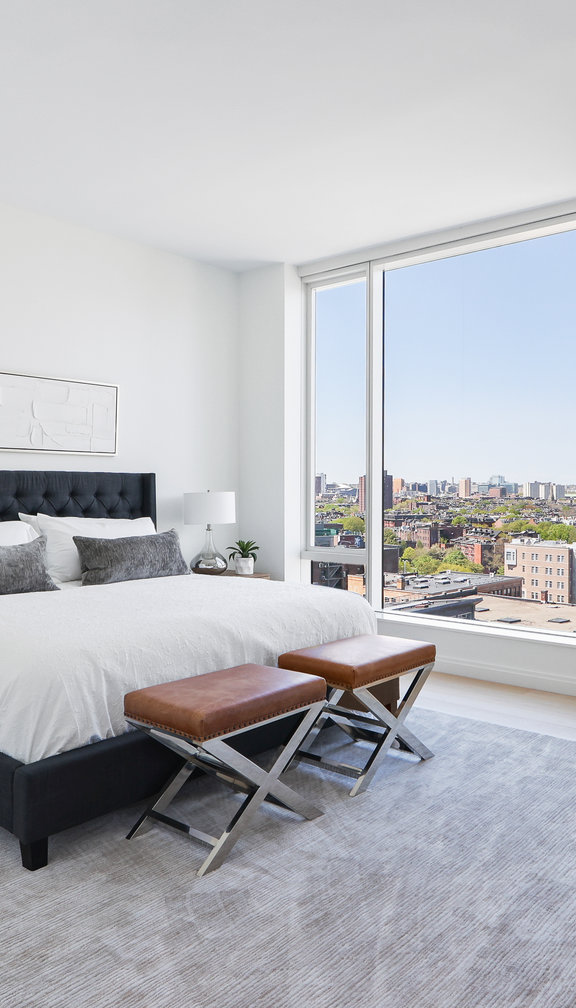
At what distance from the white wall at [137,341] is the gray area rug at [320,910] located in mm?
2659

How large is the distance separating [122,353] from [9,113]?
70.5 inches

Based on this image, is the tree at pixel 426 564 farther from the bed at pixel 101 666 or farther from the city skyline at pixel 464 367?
the bed at pixel 101 666

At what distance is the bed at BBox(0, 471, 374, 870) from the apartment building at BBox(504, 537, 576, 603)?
4.82ft

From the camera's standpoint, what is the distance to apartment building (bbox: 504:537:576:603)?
170 inches

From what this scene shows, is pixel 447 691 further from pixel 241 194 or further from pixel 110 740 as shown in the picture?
pixel 241 194

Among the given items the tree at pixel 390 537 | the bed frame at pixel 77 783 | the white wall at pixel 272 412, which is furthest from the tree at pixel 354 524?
the bed frame at pixel 77 783

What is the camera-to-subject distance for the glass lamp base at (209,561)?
4.93 m

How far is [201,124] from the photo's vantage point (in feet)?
10.6

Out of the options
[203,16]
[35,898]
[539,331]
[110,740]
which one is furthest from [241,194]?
[35,898]

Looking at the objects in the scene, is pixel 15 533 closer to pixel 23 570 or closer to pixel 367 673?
pixel 23 570

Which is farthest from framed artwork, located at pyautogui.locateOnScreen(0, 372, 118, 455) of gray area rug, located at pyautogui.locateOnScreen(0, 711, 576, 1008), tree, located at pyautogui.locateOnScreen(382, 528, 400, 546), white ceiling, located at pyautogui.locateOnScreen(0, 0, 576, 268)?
gray area rug, located at pyautogui.locateOnScreen(0, 711, 576, 1008)

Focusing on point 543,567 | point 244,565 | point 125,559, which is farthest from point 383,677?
point 244,565

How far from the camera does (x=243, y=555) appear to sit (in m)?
5.31

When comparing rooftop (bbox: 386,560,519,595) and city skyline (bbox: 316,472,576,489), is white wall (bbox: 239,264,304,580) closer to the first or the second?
city skyline (bbox: 316,472,576,489)
